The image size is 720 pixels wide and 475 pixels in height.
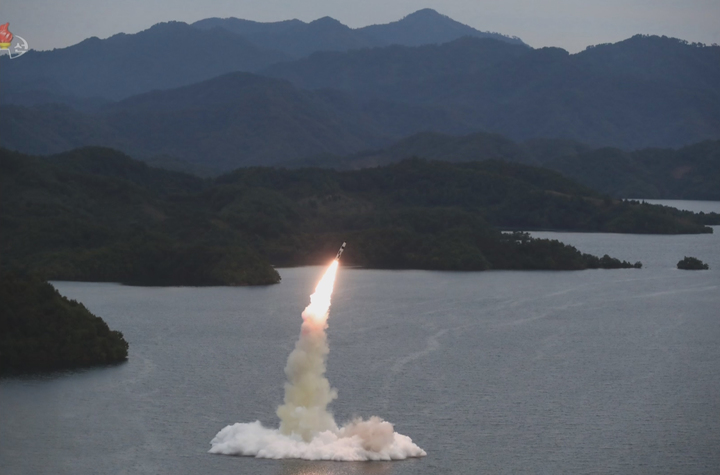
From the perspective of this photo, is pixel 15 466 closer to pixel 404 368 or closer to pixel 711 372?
pixel 404 368

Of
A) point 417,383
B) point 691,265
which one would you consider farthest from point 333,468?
point 691,265

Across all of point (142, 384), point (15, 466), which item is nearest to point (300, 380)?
point (15, 466)

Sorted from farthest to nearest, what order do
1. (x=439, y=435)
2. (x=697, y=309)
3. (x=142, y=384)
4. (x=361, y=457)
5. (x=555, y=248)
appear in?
(x=555, y=248), (x=697, y=309), (x=142, y=384), (x=439, y=435), (x=361, y=457)

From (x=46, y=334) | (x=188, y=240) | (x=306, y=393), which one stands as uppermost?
(x=188, y=240)

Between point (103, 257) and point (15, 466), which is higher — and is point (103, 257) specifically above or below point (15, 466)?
above

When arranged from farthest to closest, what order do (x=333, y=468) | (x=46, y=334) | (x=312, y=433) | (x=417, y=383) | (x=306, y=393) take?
(x=46, y=334) → (x=417, y=383) → (x=306, y=393) → (x=312, y=433) → (x=333, y=468)

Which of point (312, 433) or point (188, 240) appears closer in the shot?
point (312, 433)

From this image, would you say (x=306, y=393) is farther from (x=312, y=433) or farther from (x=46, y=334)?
(x=46, y=334)
